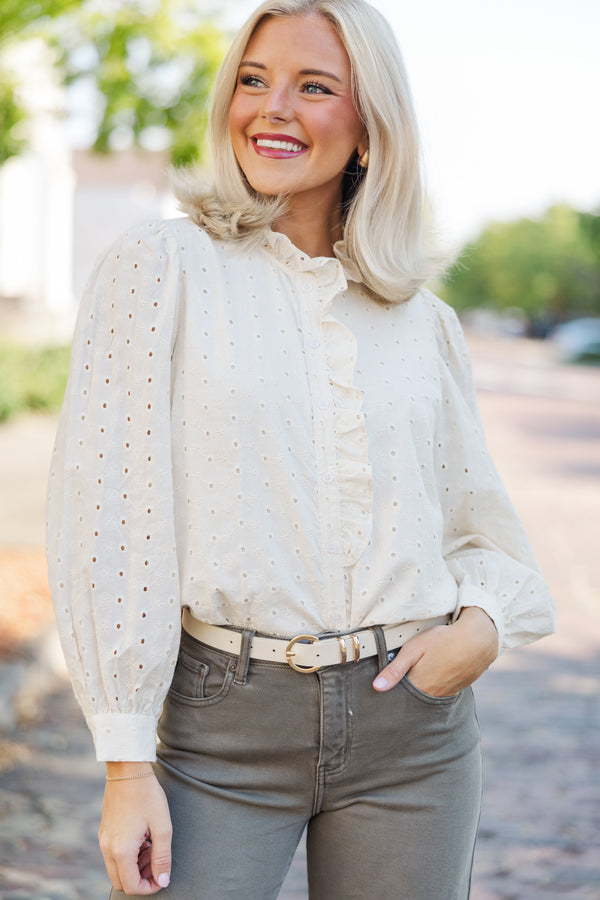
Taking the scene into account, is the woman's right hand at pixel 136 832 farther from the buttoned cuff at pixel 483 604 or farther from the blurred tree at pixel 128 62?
the blurred tree at pixel 128 62

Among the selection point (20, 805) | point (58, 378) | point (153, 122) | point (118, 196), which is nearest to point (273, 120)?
point (20, 805)

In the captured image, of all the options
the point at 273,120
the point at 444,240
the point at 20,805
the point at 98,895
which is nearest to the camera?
the point at 273,120

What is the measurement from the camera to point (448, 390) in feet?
7.39

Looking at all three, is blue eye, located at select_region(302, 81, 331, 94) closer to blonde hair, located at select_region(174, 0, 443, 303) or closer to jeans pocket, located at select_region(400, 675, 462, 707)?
blonde hair, located at select_region(174, 0, 443, 303)

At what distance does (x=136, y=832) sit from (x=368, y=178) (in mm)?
1371

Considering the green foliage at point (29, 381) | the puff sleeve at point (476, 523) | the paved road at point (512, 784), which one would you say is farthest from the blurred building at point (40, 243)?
the puff sleeve at point (476, 523)

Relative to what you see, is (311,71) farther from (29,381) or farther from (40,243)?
(40,243)

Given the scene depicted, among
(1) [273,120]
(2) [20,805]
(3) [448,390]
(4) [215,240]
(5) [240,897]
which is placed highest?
(1) [273,120]

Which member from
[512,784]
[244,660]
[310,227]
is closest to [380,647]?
[244,660]

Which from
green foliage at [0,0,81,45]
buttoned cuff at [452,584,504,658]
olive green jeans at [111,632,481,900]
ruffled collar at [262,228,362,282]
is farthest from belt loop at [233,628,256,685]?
green foliage at [0,0,81,45]

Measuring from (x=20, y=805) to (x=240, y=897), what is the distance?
101 inches

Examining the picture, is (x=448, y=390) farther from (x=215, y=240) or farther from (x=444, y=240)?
(x=215, y=240)

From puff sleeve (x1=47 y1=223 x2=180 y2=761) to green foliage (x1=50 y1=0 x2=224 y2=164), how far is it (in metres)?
5.77

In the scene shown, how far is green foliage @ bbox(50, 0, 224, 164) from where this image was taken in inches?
310
